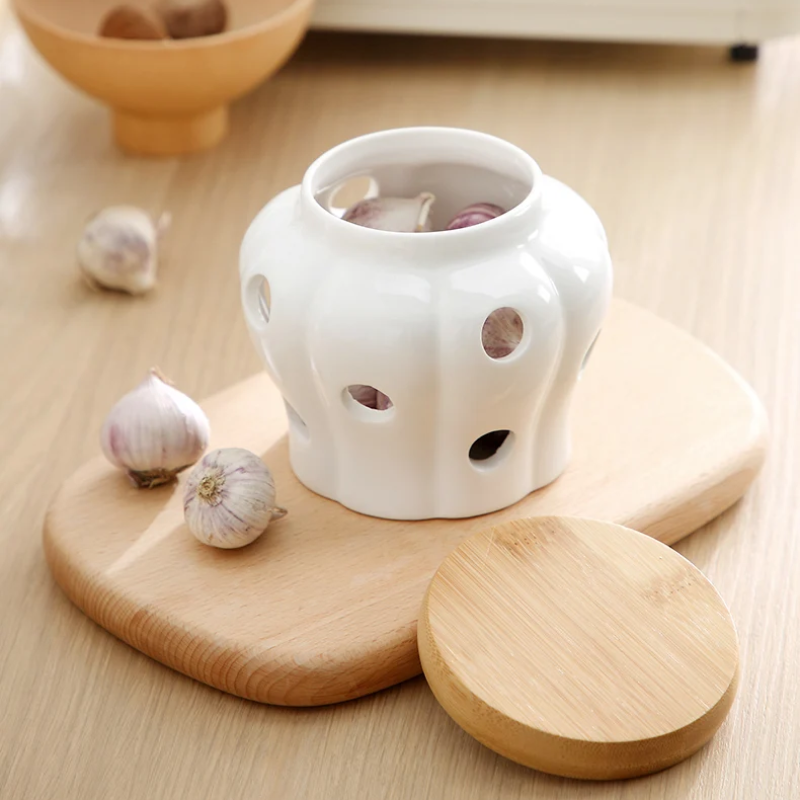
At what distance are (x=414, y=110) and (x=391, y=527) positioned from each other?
739 mm

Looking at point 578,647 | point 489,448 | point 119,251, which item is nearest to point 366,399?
point 489,448

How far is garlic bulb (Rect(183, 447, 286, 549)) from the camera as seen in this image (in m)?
0.79

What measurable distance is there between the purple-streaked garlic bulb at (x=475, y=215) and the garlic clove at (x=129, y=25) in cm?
54

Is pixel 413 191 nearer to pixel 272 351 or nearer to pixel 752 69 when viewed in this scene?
pixel 272 351

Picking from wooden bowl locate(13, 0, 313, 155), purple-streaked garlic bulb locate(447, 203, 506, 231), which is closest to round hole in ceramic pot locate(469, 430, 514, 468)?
purple-streaked garlic bulb locate(447, 203, 506, 231)

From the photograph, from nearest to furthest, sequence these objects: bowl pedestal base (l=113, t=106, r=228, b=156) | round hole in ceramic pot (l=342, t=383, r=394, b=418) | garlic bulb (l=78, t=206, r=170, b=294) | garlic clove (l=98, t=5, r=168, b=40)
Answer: round hole in ceramic pot (l=342, t=383, r=394, b=418), garlic bulb (l=78, t=206, r=170, b=294), garlic clove (l=98, t=5, r=168, b=40), bowl pedestal base (l=113, t=106, r=228, b=156)

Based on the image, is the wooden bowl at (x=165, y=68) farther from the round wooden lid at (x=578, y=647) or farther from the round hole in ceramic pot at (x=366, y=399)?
the round wooden lid at (x=578, y=647)

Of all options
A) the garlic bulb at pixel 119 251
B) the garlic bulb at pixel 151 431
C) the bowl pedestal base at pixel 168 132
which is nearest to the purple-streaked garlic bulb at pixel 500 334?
the garlic bulb at pixel 151 431

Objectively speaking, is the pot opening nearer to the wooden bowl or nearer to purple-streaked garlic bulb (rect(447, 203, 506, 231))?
purple-streaked garlic bulb (rect(447, 203, 506, 231))

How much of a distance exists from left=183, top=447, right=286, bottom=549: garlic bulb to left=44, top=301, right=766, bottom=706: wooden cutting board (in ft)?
0.07

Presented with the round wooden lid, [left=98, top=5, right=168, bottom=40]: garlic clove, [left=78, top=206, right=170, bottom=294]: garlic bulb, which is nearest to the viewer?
the round wooden lid

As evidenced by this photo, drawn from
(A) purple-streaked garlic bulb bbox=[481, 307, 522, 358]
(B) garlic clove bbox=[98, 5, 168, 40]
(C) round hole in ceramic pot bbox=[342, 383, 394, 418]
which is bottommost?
(C) round hole in ceramic pot bbox=[342, 383, 394, 418]

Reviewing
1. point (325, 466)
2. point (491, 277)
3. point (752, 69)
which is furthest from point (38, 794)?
point (752, 69)

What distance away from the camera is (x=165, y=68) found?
1.23 m
